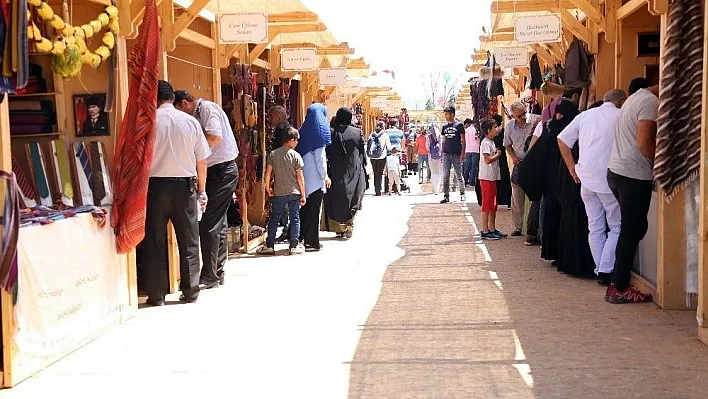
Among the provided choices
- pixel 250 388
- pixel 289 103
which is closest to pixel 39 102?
pixel 250 388

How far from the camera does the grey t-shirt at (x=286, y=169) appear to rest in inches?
382

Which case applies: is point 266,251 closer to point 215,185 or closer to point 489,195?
point 215,185

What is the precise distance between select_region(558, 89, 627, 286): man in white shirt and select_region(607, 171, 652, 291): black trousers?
19.1 inches

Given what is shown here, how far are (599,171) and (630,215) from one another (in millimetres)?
710

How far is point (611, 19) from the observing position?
8094 mm

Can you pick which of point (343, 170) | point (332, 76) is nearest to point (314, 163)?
point (343, 170)

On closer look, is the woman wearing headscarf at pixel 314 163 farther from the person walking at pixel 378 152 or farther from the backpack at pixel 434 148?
the backpack at pixel 434 148

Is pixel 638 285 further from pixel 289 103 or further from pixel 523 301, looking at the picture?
pixel 289 103

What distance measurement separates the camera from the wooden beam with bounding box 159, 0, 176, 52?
750cm

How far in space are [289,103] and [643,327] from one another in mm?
8247

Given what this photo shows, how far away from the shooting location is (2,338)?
4879 millimetres

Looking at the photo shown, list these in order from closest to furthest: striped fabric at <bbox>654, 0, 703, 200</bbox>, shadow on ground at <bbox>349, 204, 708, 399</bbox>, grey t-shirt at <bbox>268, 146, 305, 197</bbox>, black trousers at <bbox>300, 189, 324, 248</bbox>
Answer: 1. shadow on ground at <bbox>349, 204, 708, 399</bbox>
2. striped fabric at <bbox>654, 0, 703, 200</bbox>
3. grey t-shirt at <bbox>268, 146, 305, 197</bbox>
4. black trousers at <bbox>300, 189, 324, 248</bbox>

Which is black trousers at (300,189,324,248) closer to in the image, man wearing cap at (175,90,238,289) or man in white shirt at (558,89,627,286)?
man wearing cap at (175,90,238,289)

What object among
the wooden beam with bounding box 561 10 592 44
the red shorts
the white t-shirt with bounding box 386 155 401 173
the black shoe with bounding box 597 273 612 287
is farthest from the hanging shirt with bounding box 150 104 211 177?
the white t-shirt with bounding box 386 155 401 173
